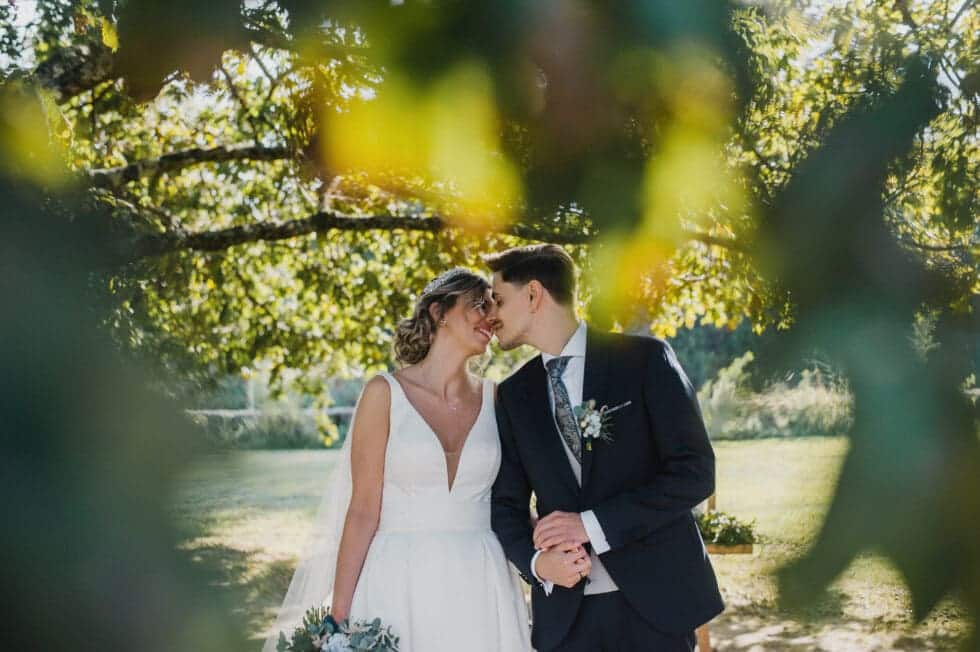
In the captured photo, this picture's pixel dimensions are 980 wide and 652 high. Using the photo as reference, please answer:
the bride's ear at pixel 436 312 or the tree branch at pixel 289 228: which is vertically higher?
the tree branch at pixel 289 228

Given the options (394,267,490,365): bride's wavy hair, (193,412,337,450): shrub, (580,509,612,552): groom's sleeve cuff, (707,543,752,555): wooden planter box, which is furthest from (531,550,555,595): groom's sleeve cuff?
(707,543,752,555): wooden planter box

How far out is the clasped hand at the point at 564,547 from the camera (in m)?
2.32

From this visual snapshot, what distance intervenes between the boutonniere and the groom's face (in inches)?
11.5

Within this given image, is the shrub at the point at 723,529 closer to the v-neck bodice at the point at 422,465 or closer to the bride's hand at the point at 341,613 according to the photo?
the v-neck bodice at the point at 422,465

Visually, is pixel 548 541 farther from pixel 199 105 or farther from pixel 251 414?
pixel 199 105

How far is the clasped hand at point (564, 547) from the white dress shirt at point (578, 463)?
26 mm

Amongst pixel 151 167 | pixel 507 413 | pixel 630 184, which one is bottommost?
pixel 507 413

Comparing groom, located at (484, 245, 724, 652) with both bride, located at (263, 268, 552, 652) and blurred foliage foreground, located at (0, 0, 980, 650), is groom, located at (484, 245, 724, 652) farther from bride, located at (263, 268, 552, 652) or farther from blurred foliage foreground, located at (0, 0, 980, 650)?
blurred foliage foreground, located at (0, 0, 980, 650)

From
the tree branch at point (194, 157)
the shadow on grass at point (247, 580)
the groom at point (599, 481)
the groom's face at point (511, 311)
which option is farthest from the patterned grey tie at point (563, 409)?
the tree branch at point (194, 157)

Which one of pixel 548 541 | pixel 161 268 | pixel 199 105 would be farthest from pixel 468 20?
pixel 199 105

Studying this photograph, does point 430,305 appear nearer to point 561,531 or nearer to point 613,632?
point 561,531

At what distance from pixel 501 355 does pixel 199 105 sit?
4146mm

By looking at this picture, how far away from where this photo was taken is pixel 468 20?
8.27ft

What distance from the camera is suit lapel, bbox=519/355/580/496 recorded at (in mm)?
2471
